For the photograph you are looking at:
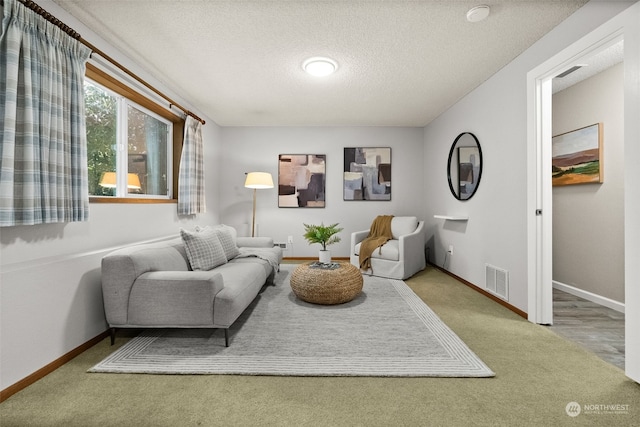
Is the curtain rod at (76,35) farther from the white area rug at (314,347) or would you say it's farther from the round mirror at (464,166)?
the round mirror at (464,166)

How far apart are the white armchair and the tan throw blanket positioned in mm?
58

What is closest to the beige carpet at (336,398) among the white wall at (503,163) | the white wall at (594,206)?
the white wall at (503,163)

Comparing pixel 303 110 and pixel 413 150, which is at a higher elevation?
pixel 303 110

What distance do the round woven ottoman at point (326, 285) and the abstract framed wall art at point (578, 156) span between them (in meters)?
2.75

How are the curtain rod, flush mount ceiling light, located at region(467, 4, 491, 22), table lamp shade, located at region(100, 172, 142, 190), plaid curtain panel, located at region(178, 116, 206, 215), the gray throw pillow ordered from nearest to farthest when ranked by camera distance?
the curtain rod
flush mount ceiling light, located at region(467, 4, 491, 22)
table lamp shade, located at region(100, 172, 142, 190)
the gray throw pillow
plaid curtain panel, located at region(178, 116, 206, 215)

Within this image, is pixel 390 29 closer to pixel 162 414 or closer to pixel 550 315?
pixel 550 315

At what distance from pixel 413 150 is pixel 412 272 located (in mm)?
2319

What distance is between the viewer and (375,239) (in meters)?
4.20

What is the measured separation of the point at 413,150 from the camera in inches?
200

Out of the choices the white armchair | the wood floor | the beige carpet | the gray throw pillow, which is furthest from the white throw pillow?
the wood floor

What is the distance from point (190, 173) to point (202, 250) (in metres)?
1.33

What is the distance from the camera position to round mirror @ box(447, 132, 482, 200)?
3.38 metres

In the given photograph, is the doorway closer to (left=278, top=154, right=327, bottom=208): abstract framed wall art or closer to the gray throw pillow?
the gray throw pillow

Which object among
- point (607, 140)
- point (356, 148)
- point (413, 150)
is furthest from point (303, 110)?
point (607, 140)
